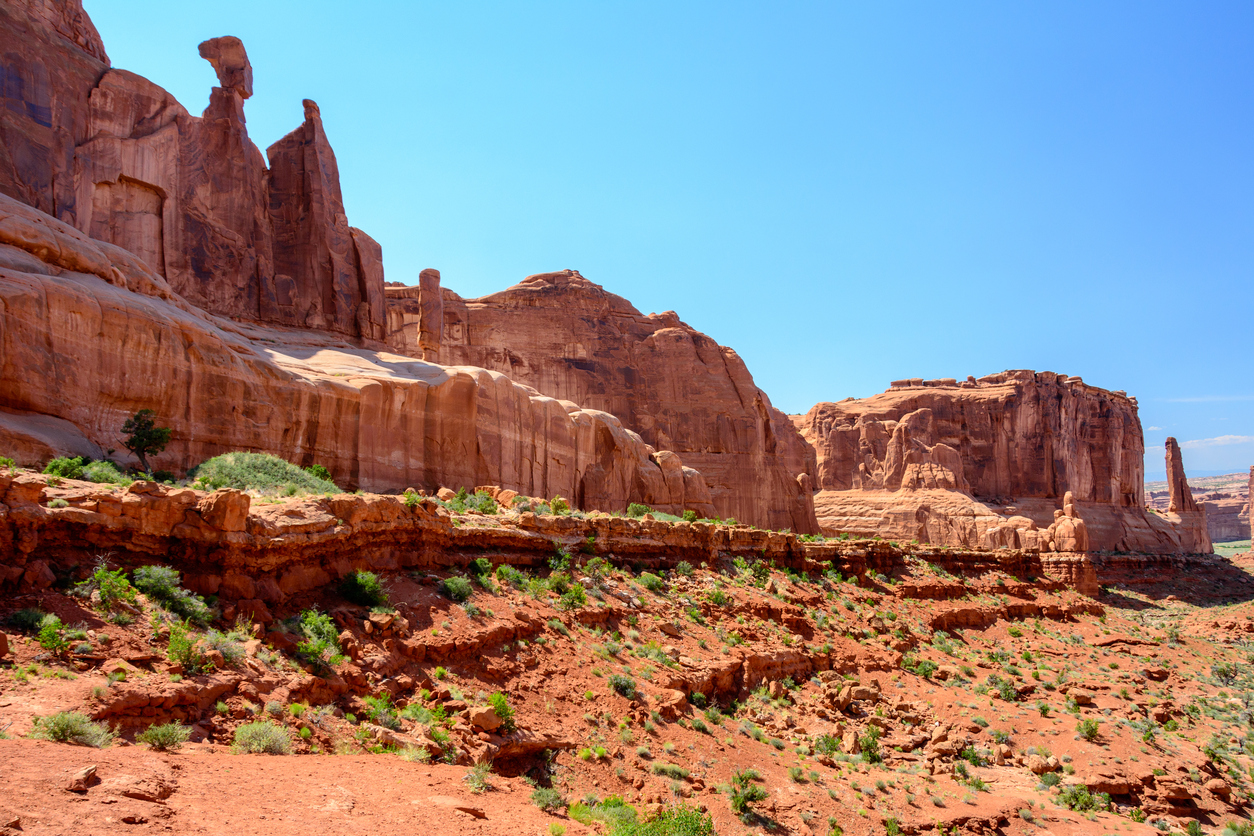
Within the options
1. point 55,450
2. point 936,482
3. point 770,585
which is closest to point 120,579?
point 55,450

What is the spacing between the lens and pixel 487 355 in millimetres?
58812

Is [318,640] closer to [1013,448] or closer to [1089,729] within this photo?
[1089,729]

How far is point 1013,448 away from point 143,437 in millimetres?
86188

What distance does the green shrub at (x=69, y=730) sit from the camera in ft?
24.3

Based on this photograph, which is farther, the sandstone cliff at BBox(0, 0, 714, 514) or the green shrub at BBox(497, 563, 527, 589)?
the sandstone cliff at BBox(0, 0, 714, 514)

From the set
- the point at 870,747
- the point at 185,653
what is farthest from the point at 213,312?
the point at 870,747

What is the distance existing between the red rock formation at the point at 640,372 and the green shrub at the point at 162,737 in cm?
4878

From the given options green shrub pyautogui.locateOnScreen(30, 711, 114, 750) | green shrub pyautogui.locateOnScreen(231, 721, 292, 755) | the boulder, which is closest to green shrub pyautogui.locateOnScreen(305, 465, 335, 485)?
the boulder

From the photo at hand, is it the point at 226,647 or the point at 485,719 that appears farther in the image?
the point at 485,719

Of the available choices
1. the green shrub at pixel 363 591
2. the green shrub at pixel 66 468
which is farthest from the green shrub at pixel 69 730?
the green shrub at pixel 66 468

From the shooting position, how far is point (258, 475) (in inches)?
Result: 719

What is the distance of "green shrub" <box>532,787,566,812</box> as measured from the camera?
10.0 meters

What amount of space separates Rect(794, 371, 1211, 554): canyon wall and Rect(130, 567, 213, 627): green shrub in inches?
2498

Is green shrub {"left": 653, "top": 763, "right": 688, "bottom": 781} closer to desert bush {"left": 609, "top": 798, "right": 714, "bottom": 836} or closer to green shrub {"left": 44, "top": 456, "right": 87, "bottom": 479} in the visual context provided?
desert bush {"left": 609, "top": 798, "right": 714, "bottom": 836}
